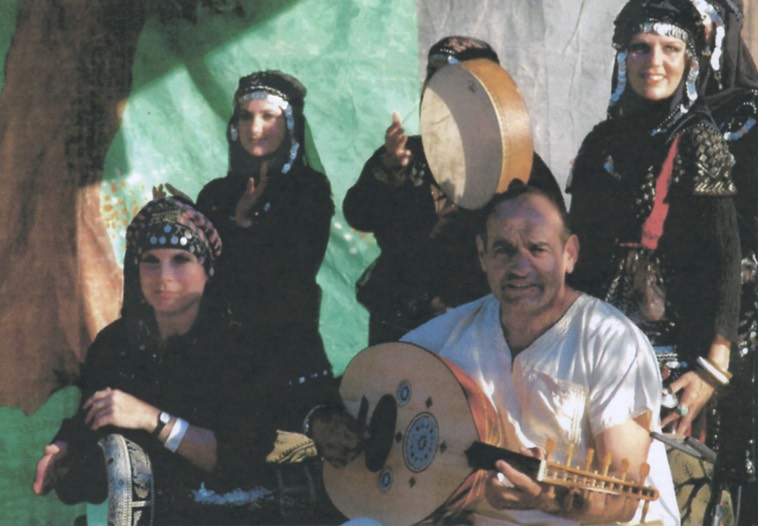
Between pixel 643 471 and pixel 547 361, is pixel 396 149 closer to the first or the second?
pixel 547 361

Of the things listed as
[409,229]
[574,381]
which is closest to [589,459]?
[574,381]

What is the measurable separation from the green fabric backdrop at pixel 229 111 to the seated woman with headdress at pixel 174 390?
0.36 ft

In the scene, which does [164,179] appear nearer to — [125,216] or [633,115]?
[125,216]

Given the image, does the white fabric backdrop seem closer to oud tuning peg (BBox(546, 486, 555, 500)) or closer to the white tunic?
the white tunic

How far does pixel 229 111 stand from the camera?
8.12 metres

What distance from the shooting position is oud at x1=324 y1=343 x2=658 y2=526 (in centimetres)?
712

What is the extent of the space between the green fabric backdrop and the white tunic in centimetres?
72

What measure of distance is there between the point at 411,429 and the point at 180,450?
116cm

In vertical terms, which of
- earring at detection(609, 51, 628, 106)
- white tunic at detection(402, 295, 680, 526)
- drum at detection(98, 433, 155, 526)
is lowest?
drum at detection(98, 433, 155, 526)

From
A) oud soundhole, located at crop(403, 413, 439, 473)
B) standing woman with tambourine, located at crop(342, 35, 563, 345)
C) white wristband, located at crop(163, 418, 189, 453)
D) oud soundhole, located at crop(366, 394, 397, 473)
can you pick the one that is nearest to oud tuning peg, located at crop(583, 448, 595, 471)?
oud soundhole, located at crop(403, 413, 439, 473)

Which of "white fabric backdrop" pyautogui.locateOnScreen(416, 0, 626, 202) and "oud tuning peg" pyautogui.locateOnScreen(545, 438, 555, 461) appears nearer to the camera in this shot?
"oud tuning peg" pyautogui.locateOnScreen(545, 438, 555, 461)

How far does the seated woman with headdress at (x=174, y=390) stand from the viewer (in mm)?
8000

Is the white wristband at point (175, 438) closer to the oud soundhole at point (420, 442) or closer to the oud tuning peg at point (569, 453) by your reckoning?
the oud soundhole at point (420, 442)

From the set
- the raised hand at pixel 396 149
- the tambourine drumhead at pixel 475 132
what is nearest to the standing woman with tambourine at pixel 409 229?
the raised hand at pixel 396 149
